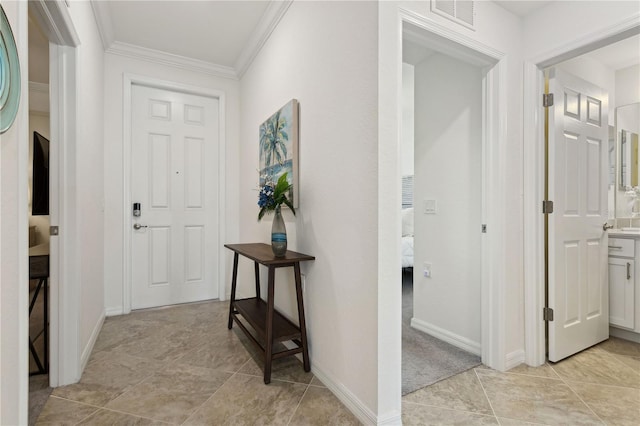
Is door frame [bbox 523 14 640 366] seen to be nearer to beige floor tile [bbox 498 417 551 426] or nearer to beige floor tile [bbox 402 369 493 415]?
beige floor tile [bbox 402 369 493 415]

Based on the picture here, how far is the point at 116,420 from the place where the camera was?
5.16 feet

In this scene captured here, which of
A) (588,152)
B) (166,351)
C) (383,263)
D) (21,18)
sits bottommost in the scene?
(166,351)

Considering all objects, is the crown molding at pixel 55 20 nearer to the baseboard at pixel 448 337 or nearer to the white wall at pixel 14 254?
the white wall at pixel 14 254

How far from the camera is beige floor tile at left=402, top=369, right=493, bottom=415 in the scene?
1.70 metres

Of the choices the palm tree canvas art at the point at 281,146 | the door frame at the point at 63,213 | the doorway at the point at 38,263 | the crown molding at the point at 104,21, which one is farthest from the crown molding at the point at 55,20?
the palm tree canvas art at the point at 281,146

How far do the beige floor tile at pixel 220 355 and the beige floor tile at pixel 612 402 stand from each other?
204 centimetres

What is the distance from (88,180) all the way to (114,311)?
1533 mm

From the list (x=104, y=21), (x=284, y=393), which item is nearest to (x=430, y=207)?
(x=284, y=393)

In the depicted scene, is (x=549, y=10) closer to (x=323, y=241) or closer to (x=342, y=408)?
(x=323, y=241)

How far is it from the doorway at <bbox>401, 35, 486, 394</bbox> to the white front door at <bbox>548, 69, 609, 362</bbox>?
466mm

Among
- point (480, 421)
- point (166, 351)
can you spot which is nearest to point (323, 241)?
point (480, 421)

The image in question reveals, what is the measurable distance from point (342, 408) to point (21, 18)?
213 cm

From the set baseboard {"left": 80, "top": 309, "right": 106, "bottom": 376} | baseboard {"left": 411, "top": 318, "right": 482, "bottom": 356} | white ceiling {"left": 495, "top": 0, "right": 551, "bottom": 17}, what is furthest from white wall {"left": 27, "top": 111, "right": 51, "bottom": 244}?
white ceiling {"left": 495, "top": 0, "right": 551, "bottom": 17}

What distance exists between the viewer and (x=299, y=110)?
2.28 m
